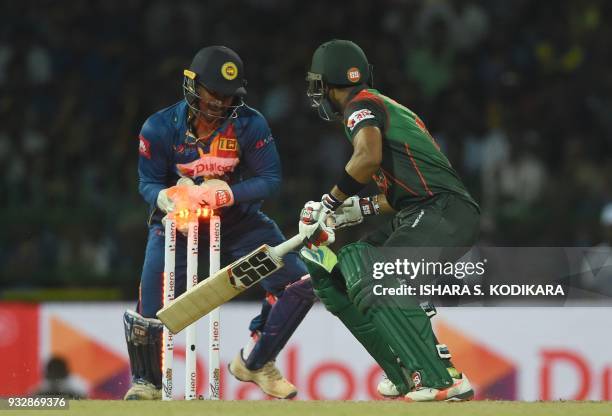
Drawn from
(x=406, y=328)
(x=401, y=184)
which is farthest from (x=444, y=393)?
(x=401, y=184)

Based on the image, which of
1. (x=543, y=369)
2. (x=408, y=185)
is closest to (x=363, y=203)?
(x=408, y=185)

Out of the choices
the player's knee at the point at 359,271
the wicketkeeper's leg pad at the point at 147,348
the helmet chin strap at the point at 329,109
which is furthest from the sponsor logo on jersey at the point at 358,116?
the wicketkeeper's leg pad at the point at 147,348

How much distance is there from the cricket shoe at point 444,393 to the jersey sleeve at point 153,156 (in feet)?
5.97

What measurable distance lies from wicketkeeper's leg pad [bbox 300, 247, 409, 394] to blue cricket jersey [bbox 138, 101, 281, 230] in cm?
79

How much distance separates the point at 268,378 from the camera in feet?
26.3

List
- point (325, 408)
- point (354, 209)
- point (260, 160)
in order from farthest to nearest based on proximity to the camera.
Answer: point (260, 160)
point (354, 209)
point (325, 408)

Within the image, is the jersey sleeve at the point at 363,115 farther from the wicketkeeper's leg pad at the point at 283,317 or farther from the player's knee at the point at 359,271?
the wicketkeeper's leg pad at the point at 283,317

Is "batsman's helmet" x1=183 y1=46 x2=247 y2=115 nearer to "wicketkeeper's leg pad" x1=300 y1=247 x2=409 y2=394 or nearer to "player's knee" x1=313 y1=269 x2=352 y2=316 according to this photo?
"wicketkeeper's leg pad" x1=300 y1=247 x2=409 y2=394

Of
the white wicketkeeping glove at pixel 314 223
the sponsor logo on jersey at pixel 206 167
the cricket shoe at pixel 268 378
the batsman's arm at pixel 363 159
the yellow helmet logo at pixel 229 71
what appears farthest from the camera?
the cricket shoe at pixel 268 378

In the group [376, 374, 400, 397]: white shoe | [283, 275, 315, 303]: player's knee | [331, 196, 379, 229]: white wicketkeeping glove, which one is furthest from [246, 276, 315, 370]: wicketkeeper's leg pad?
[376, 374, 400, 397]: white shoe

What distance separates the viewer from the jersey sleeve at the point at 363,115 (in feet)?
22.1

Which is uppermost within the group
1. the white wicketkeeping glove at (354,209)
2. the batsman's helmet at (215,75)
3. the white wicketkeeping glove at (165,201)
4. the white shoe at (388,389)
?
the batsman's helmet at (215,75)

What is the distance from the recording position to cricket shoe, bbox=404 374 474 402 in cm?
668

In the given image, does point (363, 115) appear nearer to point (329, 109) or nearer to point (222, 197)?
point (329, 109)
